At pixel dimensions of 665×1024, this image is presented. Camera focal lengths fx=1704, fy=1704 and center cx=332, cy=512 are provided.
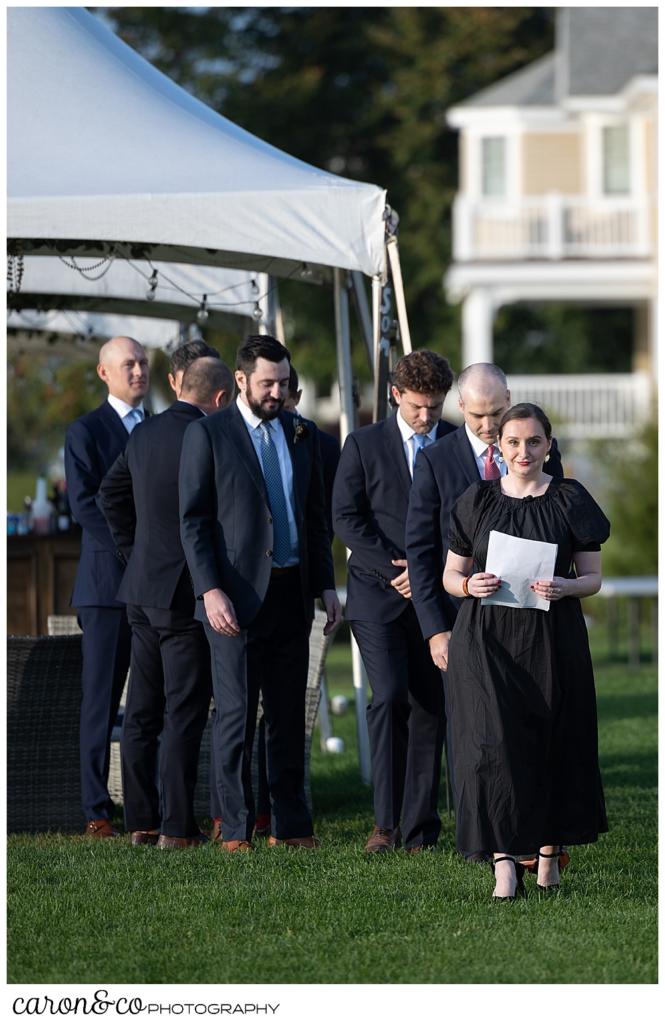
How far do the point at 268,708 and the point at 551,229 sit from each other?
24.9 m

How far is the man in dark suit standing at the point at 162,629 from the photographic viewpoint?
7.42 meters

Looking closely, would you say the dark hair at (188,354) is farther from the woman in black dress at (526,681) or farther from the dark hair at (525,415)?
the dark hair at (525,415)

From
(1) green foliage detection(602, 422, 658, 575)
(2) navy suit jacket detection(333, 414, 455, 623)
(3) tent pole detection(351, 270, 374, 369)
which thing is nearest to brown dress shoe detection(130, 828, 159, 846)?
(2) navy suit jacket detection(333, 414, 455, 623)

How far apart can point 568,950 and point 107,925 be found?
1646 mm

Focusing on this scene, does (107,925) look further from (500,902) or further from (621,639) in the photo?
(621,639)

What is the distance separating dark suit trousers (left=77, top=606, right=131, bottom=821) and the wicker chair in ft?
0.35

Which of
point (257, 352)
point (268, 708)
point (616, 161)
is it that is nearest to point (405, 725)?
point (268, 708)

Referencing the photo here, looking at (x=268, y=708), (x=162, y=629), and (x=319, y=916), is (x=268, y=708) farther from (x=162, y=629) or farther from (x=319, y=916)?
(x=319, y=916)

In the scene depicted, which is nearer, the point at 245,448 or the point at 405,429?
the point at 245,448

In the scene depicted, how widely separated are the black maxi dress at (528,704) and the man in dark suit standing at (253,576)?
45.9 inches

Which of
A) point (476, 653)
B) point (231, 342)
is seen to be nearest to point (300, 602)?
point (476, 653)

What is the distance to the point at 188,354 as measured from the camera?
7.70 meters

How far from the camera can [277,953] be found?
5.59 m

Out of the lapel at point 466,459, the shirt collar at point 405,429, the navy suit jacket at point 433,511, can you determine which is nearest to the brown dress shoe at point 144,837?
the navy suit jacket at point 433,511
